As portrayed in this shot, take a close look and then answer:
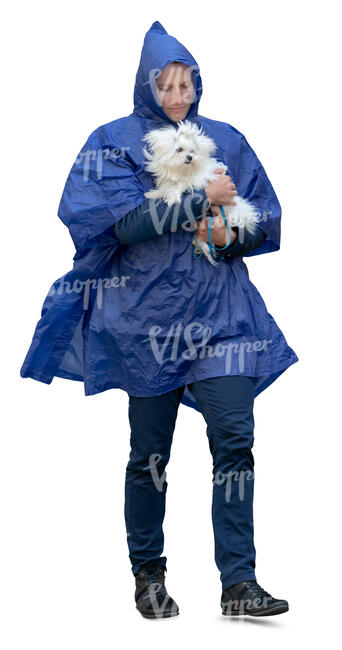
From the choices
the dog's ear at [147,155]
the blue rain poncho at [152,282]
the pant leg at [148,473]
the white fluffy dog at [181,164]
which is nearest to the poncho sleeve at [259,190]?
the blue rain poncho at [152,282]

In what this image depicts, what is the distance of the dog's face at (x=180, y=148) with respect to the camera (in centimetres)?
577

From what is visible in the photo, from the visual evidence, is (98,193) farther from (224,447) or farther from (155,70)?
(224,447)

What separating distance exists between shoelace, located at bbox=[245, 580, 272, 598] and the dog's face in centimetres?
158

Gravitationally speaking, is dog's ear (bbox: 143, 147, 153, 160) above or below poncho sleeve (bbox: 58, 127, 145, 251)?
above

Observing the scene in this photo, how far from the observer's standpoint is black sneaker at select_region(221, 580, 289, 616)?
5707 mm

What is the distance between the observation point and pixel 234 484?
5.79 metres

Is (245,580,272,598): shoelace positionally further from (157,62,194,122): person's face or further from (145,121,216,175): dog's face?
(157,62,194,122): person's face

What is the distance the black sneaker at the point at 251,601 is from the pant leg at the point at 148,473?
0.46m

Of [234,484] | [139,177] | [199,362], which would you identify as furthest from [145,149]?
[234,484]

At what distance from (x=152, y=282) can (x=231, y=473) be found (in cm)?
79

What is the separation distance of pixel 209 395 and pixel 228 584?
28.5 inches

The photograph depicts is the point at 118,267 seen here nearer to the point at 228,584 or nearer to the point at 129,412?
the point at 129,412

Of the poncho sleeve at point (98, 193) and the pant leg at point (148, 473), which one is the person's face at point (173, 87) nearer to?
the poncho sleeve at point (98, 193)

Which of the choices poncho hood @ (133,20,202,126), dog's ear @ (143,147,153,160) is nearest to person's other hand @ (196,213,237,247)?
dog's ear @ (143,147,153,160)
